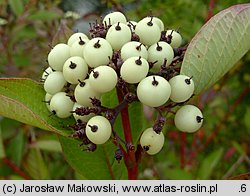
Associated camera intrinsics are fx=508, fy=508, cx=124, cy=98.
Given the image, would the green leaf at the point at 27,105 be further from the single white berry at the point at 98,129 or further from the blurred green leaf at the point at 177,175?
the blurred green leaf at the point at 177,175

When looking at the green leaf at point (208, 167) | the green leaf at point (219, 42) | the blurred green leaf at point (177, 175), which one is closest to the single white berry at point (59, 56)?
the green leaf at point (219, 42)

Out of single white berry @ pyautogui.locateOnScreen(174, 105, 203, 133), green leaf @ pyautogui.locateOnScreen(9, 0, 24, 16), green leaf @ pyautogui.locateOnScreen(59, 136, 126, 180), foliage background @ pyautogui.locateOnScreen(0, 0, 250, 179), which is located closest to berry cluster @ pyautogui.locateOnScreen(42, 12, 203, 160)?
single white berry @ pyautogui.locateOnScreen(174, 105, 203, 133)

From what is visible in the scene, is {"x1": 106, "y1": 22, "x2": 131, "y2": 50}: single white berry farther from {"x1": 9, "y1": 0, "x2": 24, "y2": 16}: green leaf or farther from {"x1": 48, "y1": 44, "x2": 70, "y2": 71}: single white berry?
{"x1": 9, "y1": 0, "x2": 24, "y2": 16}: green leaf

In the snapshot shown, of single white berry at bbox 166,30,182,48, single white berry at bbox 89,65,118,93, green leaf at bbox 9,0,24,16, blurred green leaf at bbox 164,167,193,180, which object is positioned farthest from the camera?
green leaf at bbox 9,0,24,16

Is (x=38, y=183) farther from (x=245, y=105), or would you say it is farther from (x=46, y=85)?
(x=245, y=105)

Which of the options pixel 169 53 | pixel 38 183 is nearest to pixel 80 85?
pixel 169 53

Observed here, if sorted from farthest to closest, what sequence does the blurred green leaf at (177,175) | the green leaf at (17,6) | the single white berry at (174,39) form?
the green leaf at (17,6), the blurred green leaf at (177,175), the single white berry at (174,39)
